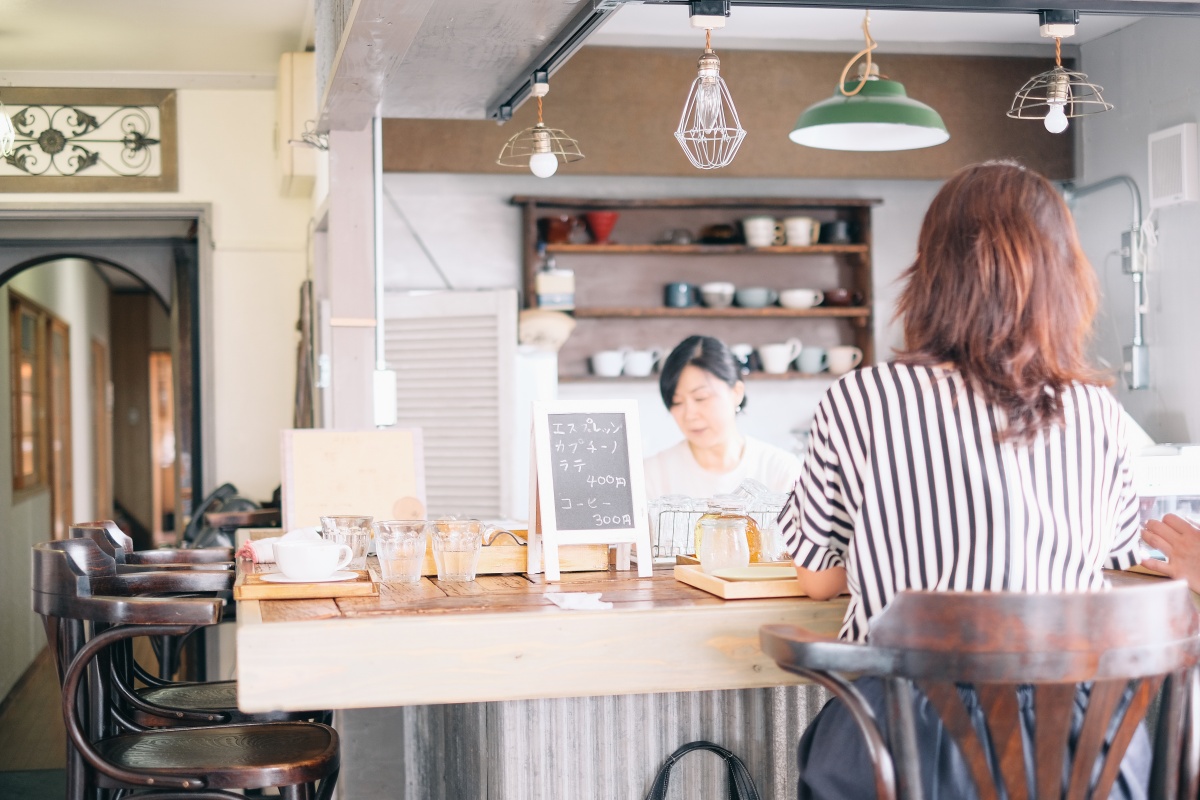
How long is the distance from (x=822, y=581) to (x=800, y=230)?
4.20 meters

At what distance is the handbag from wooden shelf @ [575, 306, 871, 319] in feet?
12.1

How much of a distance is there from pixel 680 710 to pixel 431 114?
7.19ft

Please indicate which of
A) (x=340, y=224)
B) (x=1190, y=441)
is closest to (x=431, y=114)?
(x=340, y=224)

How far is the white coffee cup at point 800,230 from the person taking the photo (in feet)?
19.7

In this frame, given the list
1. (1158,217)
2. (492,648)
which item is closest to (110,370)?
(1158,217)

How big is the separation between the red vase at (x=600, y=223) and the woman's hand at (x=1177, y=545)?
3.83 meters

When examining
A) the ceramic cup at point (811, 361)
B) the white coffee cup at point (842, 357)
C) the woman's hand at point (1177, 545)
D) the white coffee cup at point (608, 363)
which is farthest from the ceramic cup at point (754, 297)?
the woman's hand at point (1177, 545)

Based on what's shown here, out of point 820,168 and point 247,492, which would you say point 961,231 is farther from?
point 247,492

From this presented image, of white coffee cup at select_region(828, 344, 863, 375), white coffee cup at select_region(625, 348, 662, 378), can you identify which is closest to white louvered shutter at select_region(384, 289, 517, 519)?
white coffee cup at select_region(625, 348, 662, 378)

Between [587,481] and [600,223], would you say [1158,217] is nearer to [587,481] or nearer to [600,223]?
[600,223]

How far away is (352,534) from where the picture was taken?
2.30 metres

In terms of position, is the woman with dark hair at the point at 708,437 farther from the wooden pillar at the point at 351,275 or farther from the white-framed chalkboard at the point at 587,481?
the white-framed chalkboard at the point at 587,481

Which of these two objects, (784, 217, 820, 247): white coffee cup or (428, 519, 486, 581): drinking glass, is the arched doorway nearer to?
(784, 217, 820, 247): white coffee cup

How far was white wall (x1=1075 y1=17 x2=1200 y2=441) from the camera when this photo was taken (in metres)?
5.21
